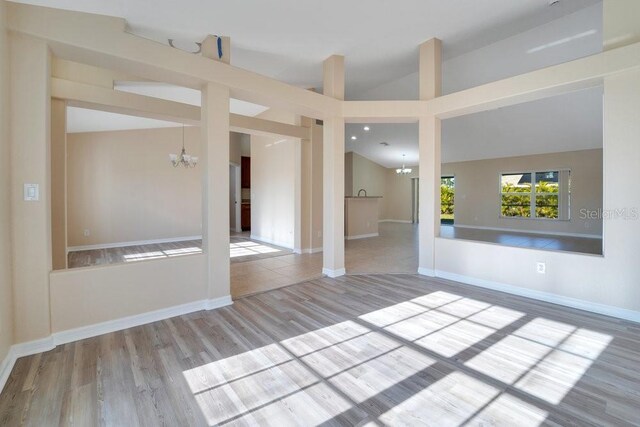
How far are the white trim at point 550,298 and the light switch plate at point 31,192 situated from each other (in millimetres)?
4597

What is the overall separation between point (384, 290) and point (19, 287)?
3.53 meters

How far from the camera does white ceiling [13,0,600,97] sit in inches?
108

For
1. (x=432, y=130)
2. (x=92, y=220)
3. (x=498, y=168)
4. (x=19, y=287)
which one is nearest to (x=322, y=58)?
(x=432, y=130)

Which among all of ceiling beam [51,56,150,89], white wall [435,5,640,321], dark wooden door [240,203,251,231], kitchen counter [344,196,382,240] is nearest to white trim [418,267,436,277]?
white wall [435,5,640,321]

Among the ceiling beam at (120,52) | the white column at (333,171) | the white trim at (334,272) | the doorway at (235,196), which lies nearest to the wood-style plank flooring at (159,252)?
the white trim at (334,272)

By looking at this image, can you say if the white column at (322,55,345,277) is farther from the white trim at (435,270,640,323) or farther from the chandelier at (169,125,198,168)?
the chandelier at (169,125,198,168)

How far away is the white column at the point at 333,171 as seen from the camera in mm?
4352

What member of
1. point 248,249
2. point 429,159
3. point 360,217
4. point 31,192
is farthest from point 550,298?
point 360,217

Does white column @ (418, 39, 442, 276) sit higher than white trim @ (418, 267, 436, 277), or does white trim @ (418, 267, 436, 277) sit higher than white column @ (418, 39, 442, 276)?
white column @ (418, 39, 442, 276)

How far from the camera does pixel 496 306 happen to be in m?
3.15

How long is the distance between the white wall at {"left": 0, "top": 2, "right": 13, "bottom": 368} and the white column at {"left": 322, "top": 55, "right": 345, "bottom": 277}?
331 cm

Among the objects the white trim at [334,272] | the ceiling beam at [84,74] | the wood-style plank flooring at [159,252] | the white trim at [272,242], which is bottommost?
the white trim at [334,272]

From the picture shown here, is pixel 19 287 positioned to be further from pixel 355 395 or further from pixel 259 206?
pixel 259 206

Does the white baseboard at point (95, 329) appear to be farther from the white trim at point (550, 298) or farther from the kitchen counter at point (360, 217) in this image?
the kitchen counter at point (360, 217)
